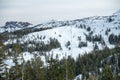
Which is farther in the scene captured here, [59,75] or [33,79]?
[33,79]

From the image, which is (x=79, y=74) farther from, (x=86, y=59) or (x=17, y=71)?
(x=17, y=71)

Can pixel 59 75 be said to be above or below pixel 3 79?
below

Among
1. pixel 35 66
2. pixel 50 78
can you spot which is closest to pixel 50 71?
pixel 50 78

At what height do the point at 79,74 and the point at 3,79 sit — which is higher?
the point at 3,79

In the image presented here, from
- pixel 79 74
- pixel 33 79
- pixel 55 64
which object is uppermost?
pixel 55 64

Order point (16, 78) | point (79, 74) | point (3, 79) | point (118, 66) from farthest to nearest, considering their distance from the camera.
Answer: point (79, 74)
point (118, 66)
point (16, 78)
point (3, 79)

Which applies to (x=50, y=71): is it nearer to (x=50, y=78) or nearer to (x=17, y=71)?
(x=50, y=78)

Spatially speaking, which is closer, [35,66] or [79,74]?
[35,66]

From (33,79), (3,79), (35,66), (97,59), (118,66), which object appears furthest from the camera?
(97,59)

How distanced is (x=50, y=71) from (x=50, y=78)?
4.89ft

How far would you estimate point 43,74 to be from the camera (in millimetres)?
65062

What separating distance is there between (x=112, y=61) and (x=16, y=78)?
471 ft

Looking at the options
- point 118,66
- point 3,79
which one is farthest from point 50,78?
point 118,66

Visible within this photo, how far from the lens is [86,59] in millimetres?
199000
